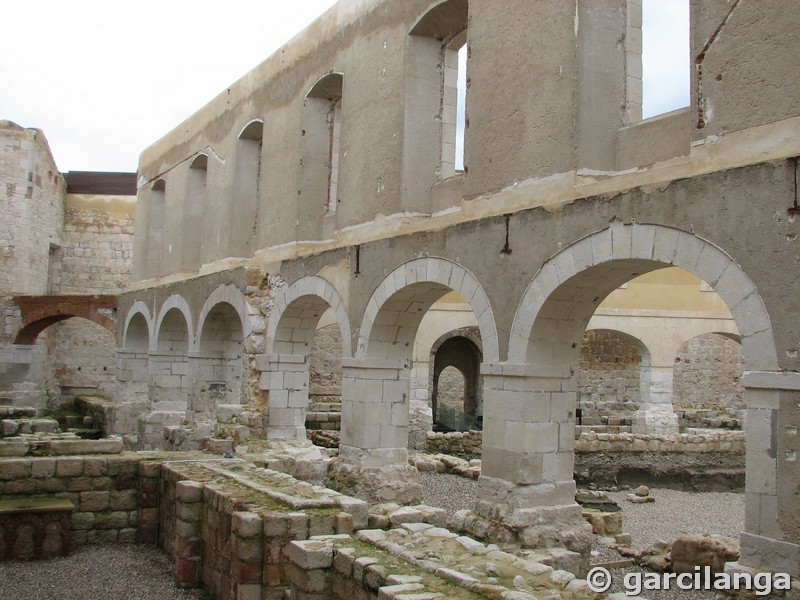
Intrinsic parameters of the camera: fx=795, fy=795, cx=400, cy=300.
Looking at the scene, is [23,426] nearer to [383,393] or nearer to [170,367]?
[383,393]

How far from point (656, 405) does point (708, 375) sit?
14.8 feet

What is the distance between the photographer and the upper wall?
6.25 metres

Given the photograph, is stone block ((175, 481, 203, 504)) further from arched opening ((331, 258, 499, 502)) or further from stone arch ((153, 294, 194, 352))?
stone arch ((153, 294, 194, 352))

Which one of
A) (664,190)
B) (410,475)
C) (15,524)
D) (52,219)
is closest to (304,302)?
(410,475)

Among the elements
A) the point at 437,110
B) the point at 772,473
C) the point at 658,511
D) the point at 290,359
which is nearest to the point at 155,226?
the point at 290,359

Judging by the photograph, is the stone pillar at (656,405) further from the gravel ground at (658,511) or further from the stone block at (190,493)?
the stone block at (190,493)

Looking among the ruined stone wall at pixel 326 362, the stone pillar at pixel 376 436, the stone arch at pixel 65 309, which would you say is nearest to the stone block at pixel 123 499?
the stone pillar at pixel 376 436

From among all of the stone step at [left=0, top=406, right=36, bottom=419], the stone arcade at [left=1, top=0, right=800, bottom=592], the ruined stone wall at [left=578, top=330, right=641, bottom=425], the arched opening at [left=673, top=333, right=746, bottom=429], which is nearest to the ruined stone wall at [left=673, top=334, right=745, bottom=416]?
the arched opening at [left=673, top=333, right=746, bottom=429]

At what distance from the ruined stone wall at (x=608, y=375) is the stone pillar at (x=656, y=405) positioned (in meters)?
2.80

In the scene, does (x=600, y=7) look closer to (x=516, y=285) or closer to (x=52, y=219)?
(x=516, y=285)

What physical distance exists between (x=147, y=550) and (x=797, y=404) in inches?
236

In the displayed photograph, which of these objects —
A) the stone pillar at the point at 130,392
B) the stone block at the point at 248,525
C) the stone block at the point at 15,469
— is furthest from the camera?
the stone pillar at the point at 130,392

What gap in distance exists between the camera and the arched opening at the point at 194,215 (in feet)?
55.1

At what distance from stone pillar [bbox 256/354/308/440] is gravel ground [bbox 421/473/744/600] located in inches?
85.8
